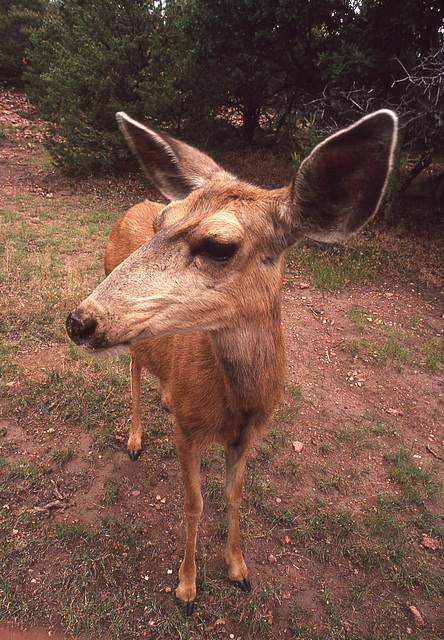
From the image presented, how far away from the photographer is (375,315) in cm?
575

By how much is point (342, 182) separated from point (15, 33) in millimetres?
20699

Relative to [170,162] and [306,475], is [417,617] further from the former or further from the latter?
[170,162]

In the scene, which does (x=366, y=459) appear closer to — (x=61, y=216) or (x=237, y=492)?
(x=237, y=492)

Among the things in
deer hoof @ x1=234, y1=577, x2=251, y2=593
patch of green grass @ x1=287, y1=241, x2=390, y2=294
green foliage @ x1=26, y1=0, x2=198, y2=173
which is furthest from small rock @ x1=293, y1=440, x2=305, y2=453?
green foliage @ x1=26, y1=0, x2=198, y2=173

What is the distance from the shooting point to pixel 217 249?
1.69 meters

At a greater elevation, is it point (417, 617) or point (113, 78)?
point (113, 78)

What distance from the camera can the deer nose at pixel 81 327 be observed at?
1474mm

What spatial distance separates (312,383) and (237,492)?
6.97ft

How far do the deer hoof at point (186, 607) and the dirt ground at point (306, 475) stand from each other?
0.25ft

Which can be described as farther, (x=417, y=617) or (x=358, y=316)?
(x=358, y=316)

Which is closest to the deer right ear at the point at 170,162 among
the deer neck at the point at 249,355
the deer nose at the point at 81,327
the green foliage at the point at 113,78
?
the deer neck at the point at 249,355

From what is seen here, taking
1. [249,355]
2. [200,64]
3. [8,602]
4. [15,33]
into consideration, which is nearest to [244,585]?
[8,602]

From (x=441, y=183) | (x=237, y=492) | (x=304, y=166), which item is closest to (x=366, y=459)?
(x=237, y=492)

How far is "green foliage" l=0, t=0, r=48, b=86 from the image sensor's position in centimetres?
1617
